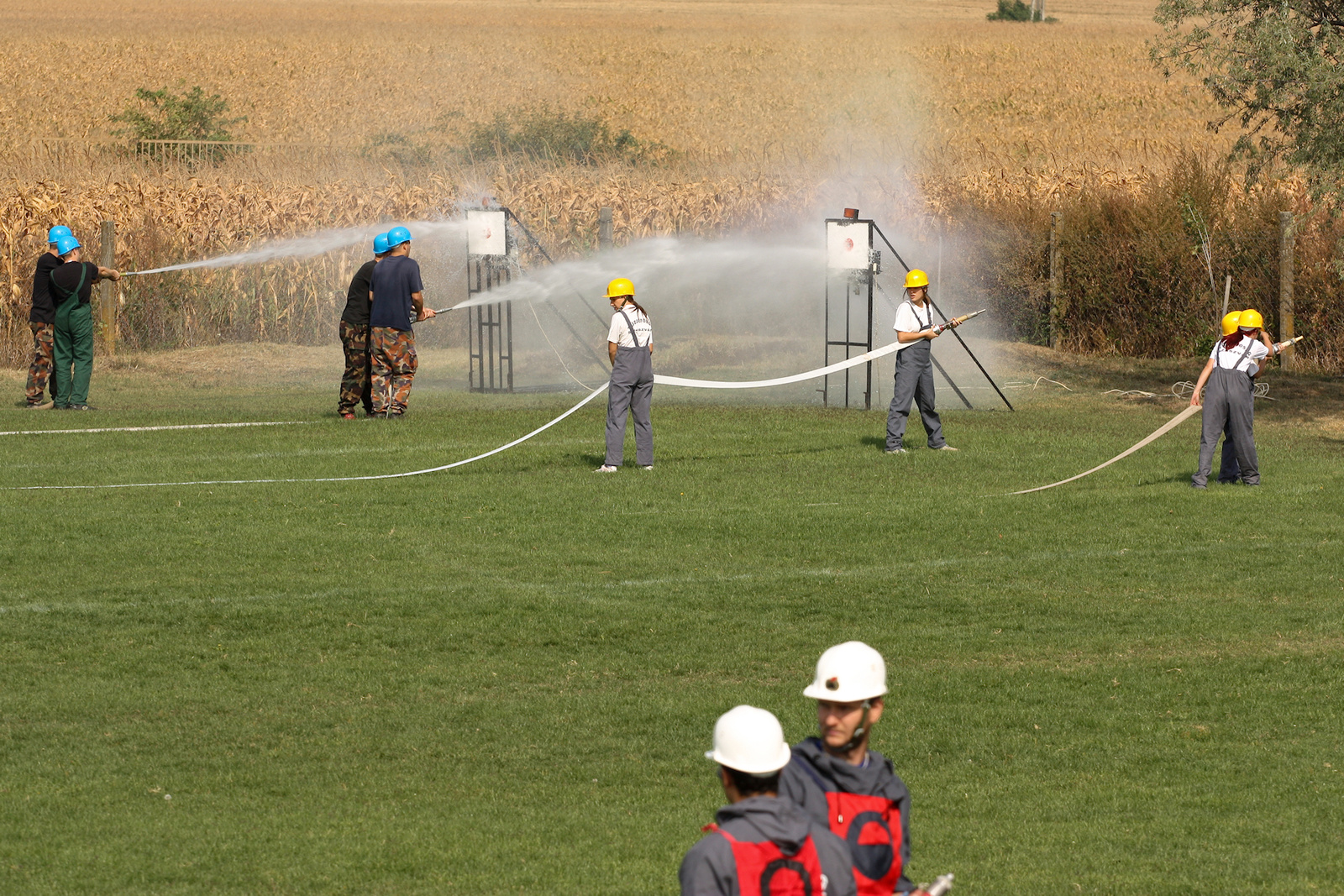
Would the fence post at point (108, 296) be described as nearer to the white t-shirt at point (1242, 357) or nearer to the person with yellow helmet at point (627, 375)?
the person with yellow helmet at point (627, 375)

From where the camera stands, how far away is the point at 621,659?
907cm

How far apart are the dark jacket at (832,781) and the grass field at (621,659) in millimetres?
1818

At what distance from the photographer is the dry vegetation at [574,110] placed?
29578 millimetres

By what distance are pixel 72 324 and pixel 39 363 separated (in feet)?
3.13

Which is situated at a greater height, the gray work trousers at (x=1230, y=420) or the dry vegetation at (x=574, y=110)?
the dry vegetation at (x=574, y=110)

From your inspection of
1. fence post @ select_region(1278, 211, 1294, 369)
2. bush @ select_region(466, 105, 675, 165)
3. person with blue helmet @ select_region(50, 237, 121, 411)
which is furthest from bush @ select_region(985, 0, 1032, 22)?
person with blue helmet @ select_region(50, 237, 121, 411)

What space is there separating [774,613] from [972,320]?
20.1 meters

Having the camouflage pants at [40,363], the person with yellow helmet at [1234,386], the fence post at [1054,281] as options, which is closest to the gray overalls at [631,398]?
the person with yellow helmet at [1234,386]

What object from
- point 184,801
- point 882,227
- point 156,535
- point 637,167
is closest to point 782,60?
point 637,167

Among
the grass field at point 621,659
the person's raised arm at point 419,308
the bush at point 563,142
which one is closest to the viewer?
the grass field at point 621,659

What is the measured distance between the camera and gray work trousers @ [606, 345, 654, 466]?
15.0 m

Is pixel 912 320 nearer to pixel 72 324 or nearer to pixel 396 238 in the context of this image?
pixel 396 238

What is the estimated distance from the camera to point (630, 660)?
9.03 metres

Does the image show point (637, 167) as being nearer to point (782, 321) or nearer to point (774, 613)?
point (782, 321)
